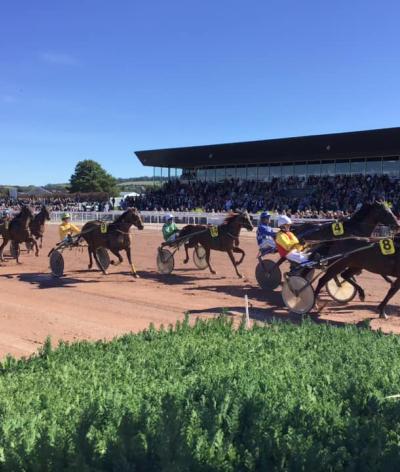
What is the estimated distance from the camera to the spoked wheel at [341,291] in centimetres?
1011

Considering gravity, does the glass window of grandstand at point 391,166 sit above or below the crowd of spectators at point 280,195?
above

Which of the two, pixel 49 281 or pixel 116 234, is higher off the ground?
pixel 116 234

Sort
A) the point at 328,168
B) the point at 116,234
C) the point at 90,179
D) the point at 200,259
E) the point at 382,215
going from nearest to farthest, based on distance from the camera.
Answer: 1. the point at 382,215
2. the point at 116,234
3. the point at 200,259
4. the point at 328,168
5. the point at 90,179

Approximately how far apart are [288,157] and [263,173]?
4381 mm

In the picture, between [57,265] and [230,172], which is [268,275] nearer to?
[57,265]

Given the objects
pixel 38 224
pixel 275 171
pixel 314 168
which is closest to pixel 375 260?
pixel 38 224

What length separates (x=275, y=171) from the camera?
145 ft

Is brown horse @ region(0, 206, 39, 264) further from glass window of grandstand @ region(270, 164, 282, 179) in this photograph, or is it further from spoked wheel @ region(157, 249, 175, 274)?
glass window of grandstand @ region(270, 164, 282, 179)

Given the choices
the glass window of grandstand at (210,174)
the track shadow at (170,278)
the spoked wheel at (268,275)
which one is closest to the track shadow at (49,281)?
the track shadow at (170,278)

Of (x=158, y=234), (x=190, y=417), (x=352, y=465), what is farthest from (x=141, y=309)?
(x=158, y=234)

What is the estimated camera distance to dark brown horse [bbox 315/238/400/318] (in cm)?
874

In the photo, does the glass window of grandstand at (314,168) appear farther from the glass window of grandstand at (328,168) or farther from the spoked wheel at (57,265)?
the spoked wheel at (57,265)

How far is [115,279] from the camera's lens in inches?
530

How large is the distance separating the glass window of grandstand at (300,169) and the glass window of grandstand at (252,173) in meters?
3.90
